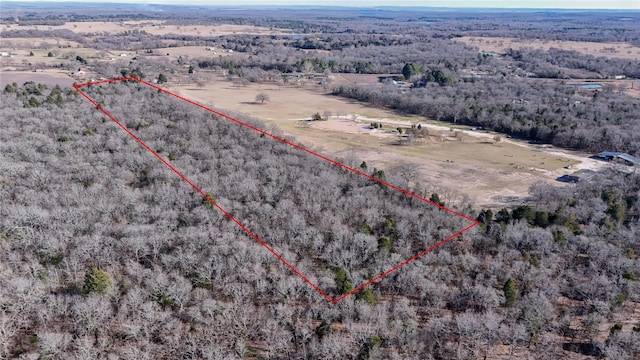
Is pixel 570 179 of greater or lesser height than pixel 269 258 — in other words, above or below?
above

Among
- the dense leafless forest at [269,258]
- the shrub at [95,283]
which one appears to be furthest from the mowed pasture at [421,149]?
the shrub at [95,283]

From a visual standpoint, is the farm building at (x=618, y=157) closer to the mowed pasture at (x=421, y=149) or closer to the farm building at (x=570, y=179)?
the mowed pasture at (x=421, y=149)

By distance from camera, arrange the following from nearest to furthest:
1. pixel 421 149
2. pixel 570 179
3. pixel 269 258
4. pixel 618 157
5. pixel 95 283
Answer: pixel 95 283
pixel 269 258
pixel 570 179
pixel 618 157
pixel 421 149

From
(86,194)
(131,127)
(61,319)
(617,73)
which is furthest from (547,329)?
(617,73)

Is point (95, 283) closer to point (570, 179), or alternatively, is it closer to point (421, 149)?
point (421, 149)

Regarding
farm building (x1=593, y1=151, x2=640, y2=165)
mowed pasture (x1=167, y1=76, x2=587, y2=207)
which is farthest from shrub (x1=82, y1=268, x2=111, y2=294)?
farm building (x1=593, y1=151, x2=640, y2=165)

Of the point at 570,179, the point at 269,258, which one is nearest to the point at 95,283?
the point at 269,258

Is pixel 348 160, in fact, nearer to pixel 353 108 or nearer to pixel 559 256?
pixel 559 256
